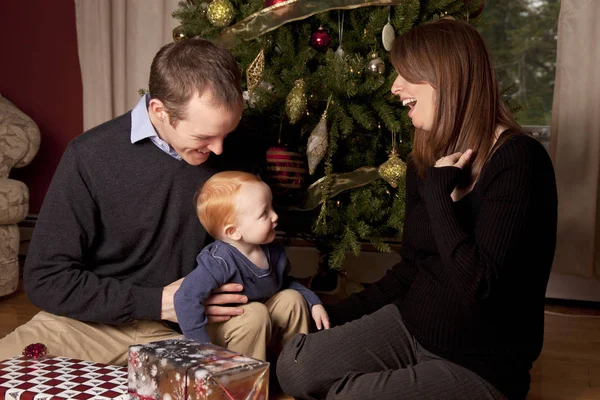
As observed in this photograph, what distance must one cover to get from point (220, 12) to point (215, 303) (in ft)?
3.33

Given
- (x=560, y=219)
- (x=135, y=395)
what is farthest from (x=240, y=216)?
(x=560, y=219)

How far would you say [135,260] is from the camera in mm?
1800

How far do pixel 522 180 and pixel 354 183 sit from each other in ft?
2.73

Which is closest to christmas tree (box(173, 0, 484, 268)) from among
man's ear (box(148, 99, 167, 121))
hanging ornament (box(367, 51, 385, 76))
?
hanging ornament (box(367, 51, 385, 76))

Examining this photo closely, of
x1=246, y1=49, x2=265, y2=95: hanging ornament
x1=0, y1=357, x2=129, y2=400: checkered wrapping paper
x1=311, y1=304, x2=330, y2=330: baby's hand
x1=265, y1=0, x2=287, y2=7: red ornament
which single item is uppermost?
x1=265, y1=0, x2=287, y2=7: red ornament

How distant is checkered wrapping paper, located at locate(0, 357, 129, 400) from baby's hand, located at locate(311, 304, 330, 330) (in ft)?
1.76

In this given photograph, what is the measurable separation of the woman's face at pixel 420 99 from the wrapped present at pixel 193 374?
69 cm

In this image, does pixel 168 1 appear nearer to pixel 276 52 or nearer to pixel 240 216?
pixel 276 52

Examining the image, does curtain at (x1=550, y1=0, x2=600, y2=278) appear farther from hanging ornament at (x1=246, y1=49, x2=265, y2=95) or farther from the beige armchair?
the beige armchair

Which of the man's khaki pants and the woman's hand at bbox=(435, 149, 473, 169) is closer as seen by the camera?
the woman's hand at bbox=(435, 149, 473, 169)

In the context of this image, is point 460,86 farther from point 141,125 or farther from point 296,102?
point 141,125

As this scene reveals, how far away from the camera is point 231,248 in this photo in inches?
69.9

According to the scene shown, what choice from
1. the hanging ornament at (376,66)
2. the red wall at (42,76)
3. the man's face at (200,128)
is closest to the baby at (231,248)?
the man's face at (200,128)

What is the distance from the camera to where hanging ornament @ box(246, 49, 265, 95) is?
208cm
